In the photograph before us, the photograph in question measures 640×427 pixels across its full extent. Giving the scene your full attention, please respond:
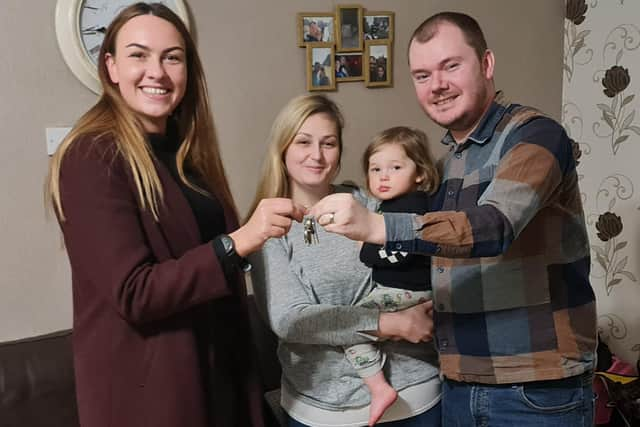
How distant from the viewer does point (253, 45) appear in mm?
2094

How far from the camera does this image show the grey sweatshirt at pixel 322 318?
4.40ft

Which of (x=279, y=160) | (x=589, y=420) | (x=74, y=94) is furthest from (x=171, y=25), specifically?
(x=589, y=420)

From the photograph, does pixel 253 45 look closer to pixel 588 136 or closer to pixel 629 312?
pixel 588 136

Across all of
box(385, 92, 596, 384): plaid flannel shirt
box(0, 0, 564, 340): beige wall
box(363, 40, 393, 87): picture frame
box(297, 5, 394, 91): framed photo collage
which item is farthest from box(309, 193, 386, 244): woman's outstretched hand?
box(363, 40, 393, 87): picture frame

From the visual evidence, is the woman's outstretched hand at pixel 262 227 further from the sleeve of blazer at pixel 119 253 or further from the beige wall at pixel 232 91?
the beige wall at pixel 232 91

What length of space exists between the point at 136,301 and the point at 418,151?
86 centimetres

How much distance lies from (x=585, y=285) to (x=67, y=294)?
5.35 ft

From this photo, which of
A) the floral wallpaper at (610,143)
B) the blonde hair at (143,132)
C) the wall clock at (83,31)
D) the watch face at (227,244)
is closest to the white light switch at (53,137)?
the wall clock at (83,31)

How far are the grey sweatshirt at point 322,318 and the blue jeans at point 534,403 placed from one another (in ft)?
0.60

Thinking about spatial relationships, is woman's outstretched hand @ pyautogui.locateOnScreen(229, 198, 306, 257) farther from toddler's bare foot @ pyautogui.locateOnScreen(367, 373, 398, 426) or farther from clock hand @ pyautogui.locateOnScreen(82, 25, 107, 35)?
clock hand @ pyautogui.locateOnScreen(82, 25, 107, 35)

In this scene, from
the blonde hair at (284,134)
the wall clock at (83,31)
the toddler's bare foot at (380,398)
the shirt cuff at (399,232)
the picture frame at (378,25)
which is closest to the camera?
the shirt cuff at (399,232)

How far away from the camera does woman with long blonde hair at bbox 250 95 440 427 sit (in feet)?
4.41

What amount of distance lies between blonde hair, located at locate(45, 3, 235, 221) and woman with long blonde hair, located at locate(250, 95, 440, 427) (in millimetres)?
210

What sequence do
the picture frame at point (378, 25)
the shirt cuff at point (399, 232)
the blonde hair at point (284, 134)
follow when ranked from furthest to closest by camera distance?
the picture frame at point (378, 25), the blonde hair at point (284, 134), the shirt cuff at point (399, 232)
